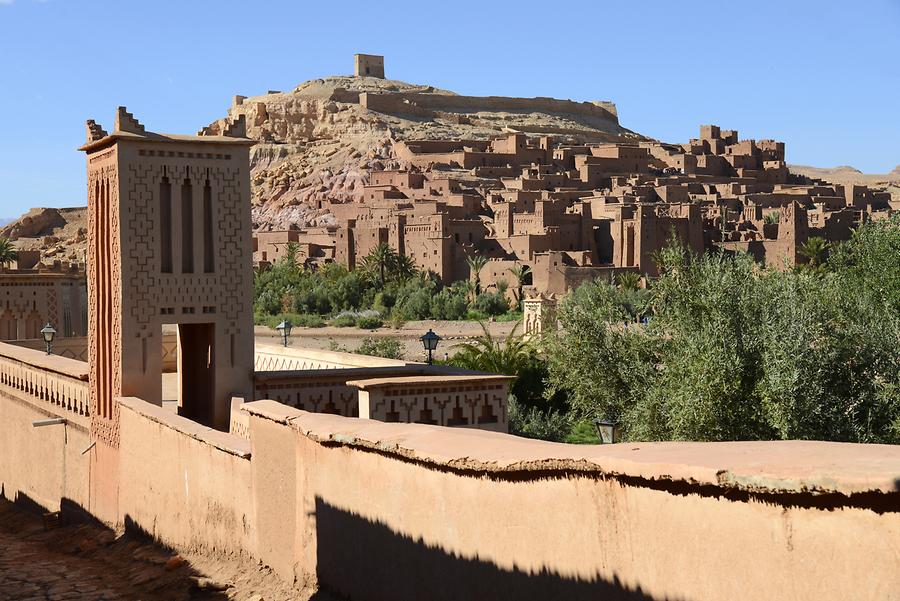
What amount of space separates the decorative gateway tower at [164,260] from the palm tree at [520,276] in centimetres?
3171

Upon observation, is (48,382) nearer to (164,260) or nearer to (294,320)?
(164,260)

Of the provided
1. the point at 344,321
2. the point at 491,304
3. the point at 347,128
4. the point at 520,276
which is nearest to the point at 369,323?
the point at 344,321

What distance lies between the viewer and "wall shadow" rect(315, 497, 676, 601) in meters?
3.77

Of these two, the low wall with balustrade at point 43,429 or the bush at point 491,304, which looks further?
the bush at point 491,304

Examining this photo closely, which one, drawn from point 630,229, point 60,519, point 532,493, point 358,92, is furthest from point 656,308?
point 358,92

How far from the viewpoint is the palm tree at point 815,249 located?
4175 centimetres

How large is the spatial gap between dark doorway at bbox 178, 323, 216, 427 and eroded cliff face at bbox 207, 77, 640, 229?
48636 mm

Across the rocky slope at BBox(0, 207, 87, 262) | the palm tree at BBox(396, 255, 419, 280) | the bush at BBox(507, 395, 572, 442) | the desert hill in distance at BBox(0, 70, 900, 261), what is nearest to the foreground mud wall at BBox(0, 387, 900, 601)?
the bush at BBox(507, 395, 572, 442)

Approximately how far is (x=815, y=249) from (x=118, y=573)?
37807mm

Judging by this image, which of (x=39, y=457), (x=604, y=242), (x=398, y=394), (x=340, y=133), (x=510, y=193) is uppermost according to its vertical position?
(x=340, y=133)

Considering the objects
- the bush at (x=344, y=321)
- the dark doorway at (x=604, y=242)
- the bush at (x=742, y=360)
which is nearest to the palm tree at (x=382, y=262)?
the bush at (x=344, y=321)

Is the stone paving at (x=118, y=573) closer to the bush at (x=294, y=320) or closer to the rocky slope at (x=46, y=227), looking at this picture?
the bush at (x=294, y=320)

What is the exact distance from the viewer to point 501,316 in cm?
3941

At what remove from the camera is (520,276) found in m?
40.6
